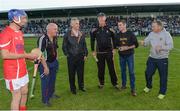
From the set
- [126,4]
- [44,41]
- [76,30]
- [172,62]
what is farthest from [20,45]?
[126,4]

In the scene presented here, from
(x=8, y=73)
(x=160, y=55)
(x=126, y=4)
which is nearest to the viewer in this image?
(x=8, y=73)

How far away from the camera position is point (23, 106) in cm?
769

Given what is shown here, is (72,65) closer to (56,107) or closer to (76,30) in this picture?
(76,30)

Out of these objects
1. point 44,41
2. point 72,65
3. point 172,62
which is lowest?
point 172,62

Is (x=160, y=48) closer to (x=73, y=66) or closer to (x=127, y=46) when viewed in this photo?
(x=127, y=46)

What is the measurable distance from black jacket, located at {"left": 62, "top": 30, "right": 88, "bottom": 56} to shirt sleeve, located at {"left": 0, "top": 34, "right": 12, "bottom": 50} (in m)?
3.98

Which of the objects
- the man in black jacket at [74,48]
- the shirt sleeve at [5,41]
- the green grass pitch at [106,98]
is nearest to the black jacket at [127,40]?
the man in black jacket at [74,48]

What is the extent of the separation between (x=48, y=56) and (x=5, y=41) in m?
2.88

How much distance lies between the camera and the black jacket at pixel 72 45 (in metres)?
11.1

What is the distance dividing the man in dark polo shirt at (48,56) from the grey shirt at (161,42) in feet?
8.22

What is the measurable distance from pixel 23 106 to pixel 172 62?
41.1 ft

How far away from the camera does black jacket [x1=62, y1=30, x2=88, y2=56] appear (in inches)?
437

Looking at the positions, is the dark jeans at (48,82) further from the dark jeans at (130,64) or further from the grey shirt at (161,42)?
the grey shirt at (161,42)

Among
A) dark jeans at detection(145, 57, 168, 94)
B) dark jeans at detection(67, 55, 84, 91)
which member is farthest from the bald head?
dark jeans at detection(145, 57, 168, 94)
